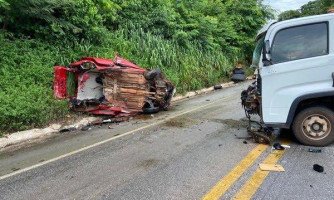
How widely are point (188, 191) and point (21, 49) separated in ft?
25.5

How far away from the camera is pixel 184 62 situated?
652 inches

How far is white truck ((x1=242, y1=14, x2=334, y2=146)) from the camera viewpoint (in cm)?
617

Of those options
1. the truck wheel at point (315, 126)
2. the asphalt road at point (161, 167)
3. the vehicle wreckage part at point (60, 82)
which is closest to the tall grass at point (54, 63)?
the vehicle wreckage part at point (60, 82)

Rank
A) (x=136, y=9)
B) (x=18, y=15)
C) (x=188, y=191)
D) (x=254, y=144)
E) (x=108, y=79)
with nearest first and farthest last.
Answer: (x=188, y=191)
(x=254, y=144)
(x=108, y=79)
(x=18, y=15)
(x=136, y=9)

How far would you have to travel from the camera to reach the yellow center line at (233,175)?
14.1 ft

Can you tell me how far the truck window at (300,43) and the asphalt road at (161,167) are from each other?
1596mm

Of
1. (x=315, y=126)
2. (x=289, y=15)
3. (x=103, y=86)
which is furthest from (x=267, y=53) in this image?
(x=289, y=15)

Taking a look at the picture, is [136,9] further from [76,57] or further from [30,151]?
[30,151]

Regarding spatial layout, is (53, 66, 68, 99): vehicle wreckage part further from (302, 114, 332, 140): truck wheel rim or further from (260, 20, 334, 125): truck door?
(302, 114, 332, 140): truck wheel rim

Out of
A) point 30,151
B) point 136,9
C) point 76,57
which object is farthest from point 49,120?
point 136,9

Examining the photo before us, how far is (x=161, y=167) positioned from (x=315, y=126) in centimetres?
289

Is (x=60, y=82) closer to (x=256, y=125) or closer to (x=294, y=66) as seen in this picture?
(x=256, y=125)

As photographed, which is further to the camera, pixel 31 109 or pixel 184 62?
pixel 184 62

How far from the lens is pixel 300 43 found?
20.6ft
